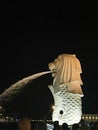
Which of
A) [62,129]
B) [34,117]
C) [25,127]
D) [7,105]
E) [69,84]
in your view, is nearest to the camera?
[25,127]

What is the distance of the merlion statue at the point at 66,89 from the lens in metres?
25.0

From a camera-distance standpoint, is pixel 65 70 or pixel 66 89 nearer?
pixel 66 89

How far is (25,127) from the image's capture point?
894 cm

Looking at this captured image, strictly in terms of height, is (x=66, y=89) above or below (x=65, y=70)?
below

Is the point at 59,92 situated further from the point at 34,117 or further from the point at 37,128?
the point at 37,128

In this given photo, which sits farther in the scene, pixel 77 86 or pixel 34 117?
pixel 34 117

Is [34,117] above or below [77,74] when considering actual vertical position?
below

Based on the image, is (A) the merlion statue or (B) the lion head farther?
(B) the lion head

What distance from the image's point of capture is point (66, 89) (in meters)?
25.4

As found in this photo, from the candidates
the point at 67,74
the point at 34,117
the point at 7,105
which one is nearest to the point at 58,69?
the point at 67,74

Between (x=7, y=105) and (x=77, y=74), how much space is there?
6.61m

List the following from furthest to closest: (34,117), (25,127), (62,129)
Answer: (34,117) → (62,129) → (25,127)

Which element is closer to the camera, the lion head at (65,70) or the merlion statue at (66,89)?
the merlion statue at (66,89)

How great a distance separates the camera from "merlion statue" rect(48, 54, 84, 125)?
82.0 feet
